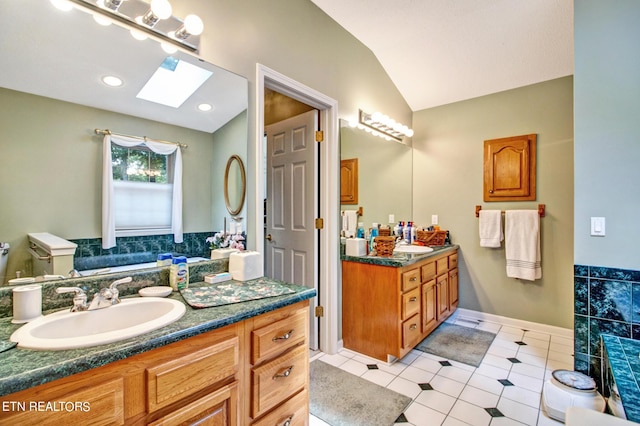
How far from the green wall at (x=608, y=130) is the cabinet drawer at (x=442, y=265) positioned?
3.89 ft

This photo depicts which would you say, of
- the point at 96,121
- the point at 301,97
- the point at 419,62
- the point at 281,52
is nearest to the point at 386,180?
the point at 419,62

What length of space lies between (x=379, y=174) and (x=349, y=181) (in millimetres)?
584

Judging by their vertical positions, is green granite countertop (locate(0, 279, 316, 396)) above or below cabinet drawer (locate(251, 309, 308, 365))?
above

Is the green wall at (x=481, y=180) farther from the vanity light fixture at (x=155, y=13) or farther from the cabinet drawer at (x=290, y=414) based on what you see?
the vanity light fixture at (x=155, y=13)

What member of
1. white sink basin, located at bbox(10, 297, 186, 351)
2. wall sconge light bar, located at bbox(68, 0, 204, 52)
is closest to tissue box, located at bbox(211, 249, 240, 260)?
white sink basin, located at bbox(10, 297, 186, 351)

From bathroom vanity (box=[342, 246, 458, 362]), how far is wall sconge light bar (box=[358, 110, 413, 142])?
130 centimetres

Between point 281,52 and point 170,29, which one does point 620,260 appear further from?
point 170,29

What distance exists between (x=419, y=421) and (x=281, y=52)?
2.47 meters

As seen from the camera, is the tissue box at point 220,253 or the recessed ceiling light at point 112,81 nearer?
the recessed ceiling light at point 112,81

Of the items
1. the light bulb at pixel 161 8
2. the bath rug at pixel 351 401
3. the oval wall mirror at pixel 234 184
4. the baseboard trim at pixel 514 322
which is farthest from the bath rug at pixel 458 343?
the light bulb at pixel 161 8

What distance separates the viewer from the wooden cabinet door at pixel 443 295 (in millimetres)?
3018

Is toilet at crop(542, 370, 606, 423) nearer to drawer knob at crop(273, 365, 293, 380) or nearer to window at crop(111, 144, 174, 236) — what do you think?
drawer knob at crop(273, 365, 293, 380)

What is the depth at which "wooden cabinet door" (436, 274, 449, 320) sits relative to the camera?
302 centimetres

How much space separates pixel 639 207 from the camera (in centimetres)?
174
